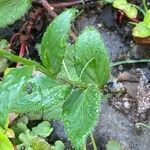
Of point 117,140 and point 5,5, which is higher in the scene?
point 5,5

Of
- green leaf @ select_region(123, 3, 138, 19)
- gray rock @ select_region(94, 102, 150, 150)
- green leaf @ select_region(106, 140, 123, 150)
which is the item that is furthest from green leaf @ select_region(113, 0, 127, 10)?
green leaf @ select_region(106, 140, 123, 150)

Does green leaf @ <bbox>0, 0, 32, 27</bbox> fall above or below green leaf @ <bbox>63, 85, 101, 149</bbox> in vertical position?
above

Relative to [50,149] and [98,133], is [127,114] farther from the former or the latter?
[50,149]

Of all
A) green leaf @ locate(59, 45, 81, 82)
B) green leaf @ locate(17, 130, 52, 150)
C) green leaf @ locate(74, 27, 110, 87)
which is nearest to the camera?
green leaf @ locate(74, 27, 110, 87)

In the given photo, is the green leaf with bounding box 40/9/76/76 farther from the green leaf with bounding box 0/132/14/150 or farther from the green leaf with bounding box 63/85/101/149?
the green leaf with bounding box 0/132/14/150

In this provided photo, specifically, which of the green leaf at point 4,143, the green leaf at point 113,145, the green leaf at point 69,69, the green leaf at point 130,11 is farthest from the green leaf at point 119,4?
the green leaf at point 4,143

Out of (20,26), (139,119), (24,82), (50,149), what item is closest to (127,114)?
(139,119)

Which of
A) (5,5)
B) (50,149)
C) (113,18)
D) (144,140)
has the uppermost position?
(5,5)
